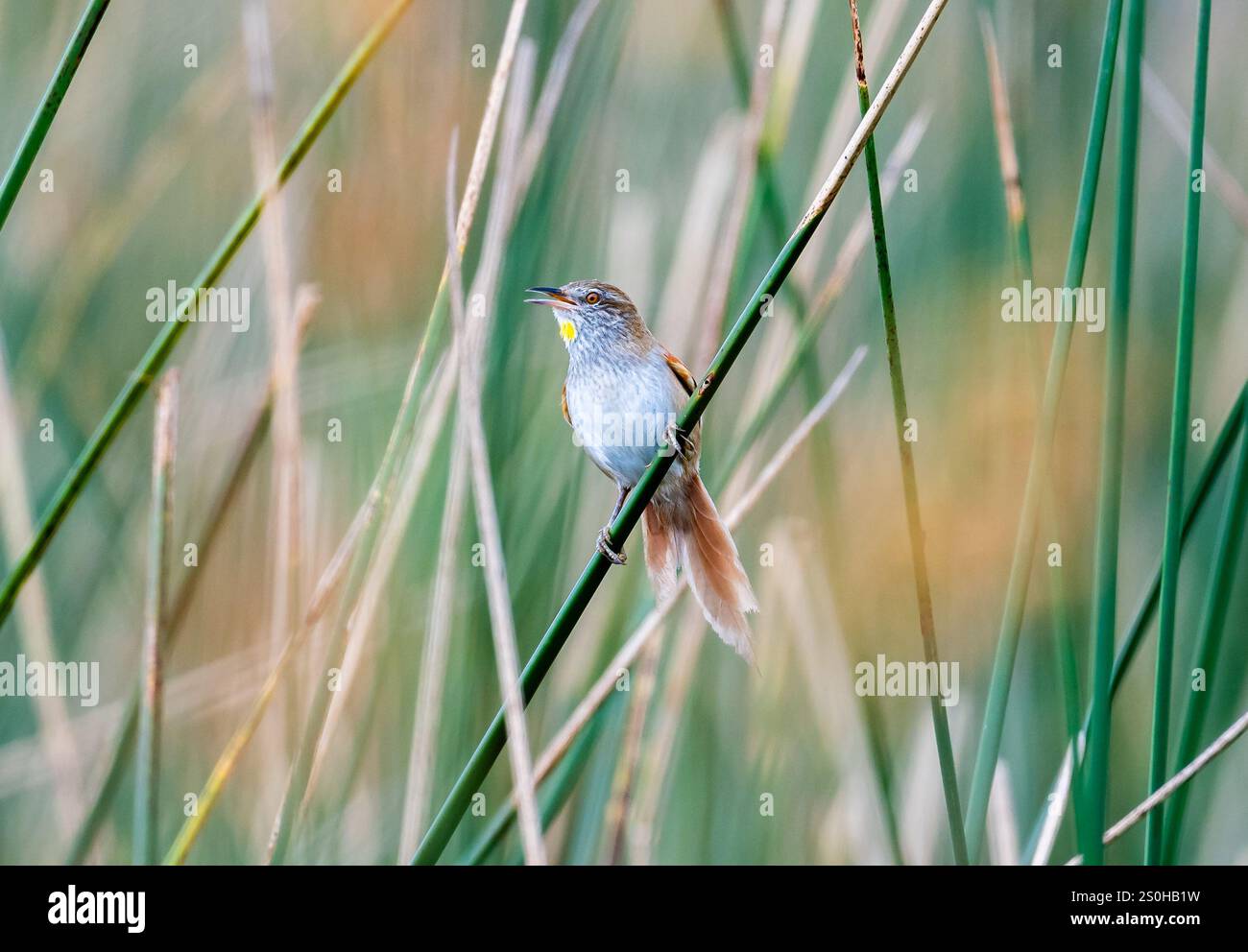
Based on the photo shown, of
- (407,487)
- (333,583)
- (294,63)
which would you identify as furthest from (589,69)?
(294,63)

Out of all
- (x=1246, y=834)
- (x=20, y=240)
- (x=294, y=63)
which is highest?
(x=294, y=63)

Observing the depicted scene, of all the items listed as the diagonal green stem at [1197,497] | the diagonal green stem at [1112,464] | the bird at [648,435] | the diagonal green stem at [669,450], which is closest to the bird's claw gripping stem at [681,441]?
the bird at [648,435]

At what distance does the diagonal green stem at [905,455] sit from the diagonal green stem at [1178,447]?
0.34 m

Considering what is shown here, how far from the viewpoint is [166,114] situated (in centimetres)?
313

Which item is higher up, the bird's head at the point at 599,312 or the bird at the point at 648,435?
the bird's head at the point at 599,312

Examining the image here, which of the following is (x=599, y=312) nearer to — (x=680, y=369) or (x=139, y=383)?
(x=680, y=369)

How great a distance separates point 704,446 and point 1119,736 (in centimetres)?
144

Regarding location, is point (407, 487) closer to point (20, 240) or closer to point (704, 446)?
point (704, 446)

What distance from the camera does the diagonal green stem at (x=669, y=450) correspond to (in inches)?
48.0

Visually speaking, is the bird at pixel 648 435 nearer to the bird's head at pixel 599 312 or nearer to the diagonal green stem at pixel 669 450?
the bird's head at pixel 599 312

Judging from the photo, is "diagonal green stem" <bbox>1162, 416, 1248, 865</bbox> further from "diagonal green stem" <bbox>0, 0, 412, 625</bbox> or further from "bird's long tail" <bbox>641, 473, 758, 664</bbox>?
"diagonal green stem" <bbox>0, 0, 412, 625</bbox>

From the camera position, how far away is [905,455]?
1388 mm

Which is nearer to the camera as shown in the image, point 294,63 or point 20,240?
point 20,240

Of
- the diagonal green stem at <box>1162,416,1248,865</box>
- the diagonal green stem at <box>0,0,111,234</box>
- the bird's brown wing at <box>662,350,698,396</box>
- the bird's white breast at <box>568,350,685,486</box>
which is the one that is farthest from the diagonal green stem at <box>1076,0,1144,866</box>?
the diagonal green stem at <box>0,0,111,234</box>
